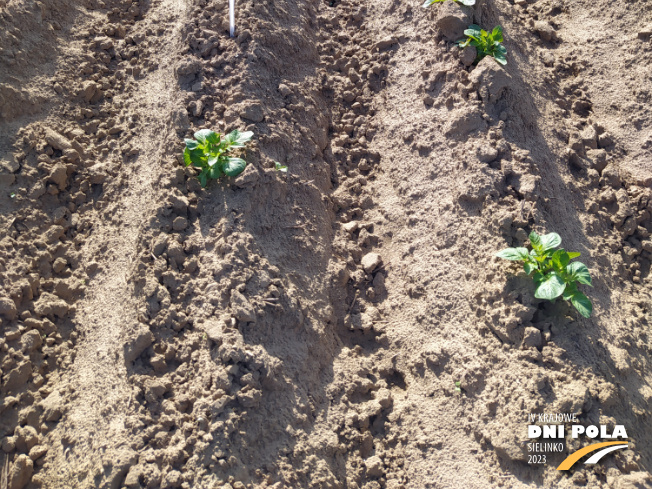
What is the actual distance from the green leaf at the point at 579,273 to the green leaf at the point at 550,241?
5.0 inches

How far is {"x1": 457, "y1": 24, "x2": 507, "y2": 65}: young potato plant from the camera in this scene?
3.12 meters

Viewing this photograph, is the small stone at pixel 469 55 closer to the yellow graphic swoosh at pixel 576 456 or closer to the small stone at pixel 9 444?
the yellow graphic swoosh at pixel 576 456

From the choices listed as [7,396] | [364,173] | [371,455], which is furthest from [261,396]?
[364,173]

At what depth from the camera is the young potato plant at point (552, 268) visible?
2.46 m

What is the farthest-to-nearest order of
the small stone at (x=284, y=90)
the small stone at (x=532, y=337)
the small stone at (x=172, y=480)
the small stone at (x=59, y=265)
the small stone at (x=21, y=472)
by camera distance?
the small stone at (x=284, y=90)
the small stone at (x=59, y=265)
the small stone at (x=532, y=337)
the small stone at (x=21, y=472)
the small stone at (x=172, y=480)

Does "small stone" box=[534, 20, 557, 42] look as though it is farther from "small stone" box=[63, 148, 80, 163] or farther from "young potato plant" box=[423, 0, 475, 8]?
"small stone" box=[63, 148, 80, 163]

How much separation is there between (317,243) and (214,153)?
2.43 ft

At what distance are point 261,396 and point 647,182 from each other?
256cm

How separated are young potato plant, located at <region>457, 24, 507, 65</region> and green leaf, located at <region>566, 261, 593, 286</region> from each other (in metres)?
1.32

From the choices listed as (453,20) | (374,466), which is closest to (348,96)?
(453,20)

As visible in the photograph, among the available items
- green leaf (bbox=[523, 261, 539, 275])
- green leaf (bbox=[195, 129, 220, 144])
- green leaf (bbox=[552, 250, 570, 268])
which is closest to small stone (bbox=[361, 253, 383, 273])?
green leaf (bbox=[523, 261, 539, 275])

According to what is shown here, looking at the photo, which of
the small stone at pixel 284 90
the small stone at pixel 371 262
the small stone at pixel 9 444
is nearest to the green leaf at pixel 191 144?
the small stone at pixel 284 90

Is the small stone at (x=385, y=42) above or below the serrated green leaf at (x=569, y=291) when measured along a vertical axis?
above

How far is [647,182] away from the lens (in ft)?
10.3
